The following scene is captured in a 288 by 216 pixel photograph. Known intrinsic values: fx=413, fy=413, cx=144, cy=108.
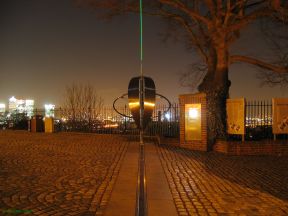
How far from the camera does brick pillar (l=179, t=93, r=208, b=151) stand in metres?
16.7

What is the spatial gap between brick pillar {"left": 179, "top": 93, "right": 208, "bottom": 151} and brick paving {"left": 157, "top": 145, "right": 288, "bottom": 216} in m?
1.80

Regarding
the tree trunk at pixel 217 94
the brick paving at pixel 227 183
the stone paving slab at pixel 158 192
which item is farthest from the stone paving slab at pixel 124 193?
the tree trunk at pixel 217 94

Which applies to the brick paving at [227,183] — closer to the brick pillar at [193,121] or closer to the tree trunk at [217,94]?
the brick pillar at [193,121]

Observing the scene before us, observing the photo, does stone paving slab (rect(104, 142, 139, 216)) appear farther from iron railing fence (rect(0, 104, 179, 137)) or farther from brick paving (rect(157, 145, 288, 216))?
iron railing fence (rect(0, 104, 179, 137))

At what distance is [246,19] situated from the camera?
664 inches

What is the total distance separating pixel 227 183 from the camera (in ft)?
31.0

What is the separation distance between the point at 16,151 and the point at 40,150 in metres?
→ 0.89

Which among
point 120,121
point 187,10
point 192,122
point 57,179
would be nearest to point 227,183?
point 57,179

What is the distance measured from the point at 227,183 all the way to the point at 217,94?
8.70m

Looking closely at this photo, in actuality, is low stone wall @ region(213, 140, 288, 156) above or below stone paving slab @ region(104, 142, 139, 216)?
above

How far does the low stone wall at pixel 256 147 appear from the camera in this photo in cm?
1568

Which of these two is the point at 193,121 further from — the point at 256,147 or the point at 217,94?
the point at 256,147

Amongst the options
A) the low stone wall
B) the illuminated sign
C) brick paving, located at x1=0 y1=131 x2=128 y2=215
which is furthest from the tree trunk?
brick paving, located at x1=0 y1=131 x2=128 y2=215

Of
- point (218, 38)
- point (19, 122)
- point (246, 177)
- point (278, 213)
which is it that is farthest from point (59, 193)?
point (19, 122)
